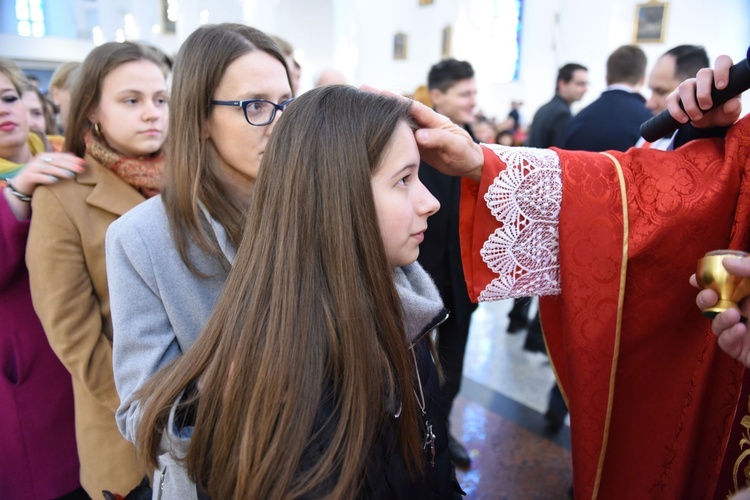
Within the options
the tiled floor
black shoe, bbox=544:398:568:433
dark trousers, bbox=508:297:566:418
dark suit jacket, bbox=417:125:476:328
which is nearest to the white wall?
dark trousers, bbox=508:297:566:418

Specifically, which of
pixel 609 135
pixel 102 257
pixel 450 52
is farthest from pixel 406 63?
pixel 102 257

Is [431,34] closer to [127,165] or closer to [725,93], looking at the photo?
[127,165]

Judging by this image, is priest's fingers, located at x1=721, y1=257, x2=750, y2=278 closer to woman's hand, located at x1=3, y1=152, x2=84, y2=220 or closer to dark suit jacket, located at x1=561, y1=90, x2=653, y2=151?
woman's hand, located at x1=3, y1=152, x2=84, y2=220

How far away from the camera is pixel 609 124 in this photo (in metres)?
3.10

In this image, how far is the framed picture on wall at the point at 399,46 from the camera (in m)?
16.4

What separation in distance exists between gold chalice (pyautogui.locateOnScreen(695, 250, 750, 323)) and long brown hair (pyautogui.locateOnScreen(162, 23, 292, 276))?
1000 millimetres

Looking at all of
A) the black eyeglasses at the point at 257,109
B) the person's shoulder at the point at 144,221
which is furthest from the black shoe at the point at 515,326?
the person's shoulder at the point at 144,221

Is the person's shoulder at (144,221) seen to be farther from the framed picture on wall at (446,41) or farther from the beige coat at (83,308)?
the framed picture on wall at (446,41)

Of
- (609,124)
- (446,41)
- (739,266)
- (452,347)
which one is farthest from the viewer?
(446,41)

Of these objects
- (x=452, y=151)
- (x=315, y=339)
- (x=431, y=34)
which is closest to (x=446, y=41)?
(x=431, y=34)

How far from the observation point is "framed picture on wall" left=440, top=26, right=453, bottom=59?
15039mm

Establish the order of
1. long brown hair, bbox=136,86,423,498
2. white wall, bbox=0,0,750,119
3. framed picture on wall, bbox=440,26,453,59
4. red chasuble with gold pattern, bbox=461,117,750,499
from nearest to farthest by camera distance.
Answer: long brown hair, bbox=136,86,423,498 < red chasuble with gold pattern, bbox=461,117,750,499 < white wall, bbox=0,0,750,119 < framed picture on wall, bbox=440,26,453,59

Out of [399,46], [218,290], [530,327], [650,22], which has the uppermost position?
[399,46]

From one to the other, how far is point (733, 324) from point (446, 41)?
51.6ft
